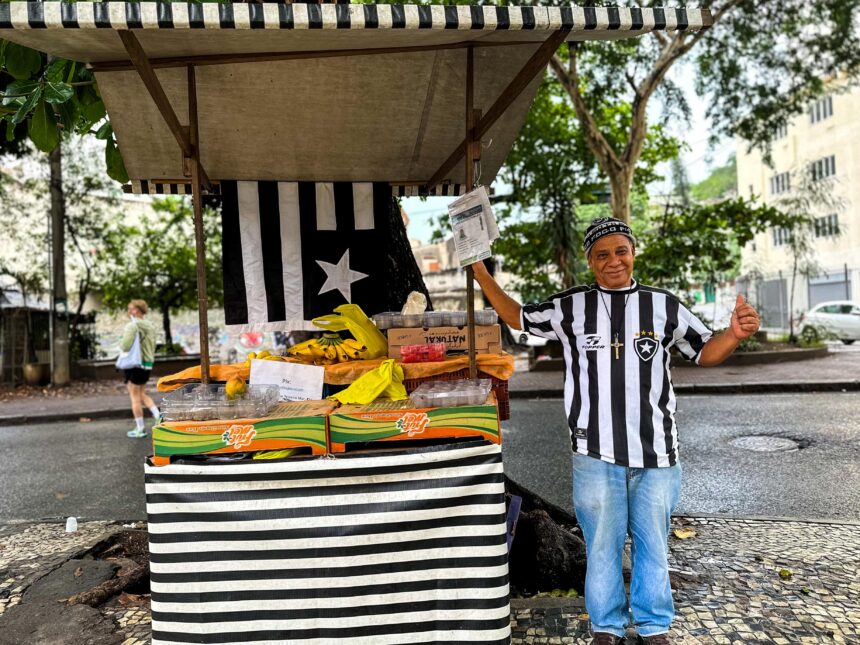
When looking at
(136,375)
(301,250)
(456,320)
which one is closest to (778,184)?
(136,375)

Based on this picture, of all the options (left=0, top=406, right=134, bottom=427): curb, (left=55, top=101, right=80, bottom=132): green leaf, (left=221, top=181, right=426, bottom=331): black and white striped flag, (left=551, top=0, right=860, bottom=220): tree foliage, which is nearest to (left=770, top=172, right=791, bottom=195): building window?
(left=551, top=0, right=860, bottom=220): tree foliage

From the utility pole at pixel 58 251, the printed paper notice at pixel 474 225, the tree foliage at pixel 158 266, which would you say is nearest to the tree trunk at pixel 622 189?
the printed paper notice at pixel 474 225

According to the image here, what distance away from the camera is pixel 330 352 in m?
3.69

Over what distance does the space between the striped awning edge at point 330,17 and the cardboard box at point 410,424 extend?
1.53 meters

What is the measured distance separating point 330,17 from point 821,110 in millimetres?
39249

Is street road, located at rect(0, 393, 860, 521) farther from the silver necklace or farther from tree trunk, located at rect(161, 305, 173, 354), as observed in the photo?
tree trunk, located at rect(161, 305, 173, 354)

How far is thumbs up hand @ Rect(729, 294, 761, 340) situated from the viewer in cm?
286

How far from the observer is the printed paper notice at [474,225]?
3191mm

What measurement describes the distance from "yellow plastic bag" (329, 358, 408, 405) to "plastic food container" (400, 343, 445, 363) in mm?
209

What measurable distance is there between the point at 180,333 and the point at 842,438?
88.2ft

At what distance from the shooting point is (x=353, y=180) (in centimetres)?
504

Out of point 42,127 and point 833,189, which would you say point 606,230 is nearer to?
point 42,127

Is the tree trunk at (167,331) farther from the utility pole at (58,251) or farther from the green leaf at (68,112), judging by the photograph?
the green leaf at (68,112)

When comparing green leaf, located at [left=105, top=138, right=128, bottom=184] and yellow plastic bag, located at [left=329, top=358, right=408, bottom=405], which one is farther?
green leaf, located at [left=105, top=138, right=128, bottom=184]
